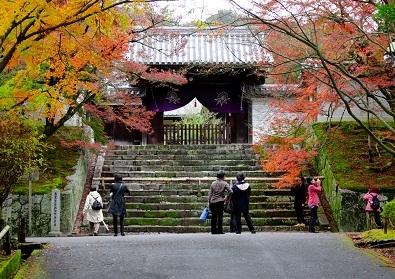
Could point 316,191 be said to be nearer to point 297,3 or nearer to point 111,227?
point 297,3

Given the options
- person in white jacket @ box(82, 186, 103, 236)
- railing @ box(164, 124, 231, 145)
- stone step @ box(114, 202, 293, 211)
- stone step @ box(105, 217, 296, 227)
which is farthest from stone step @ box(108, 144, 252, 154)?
person in white jacket @ box(82, 186, 103, 236)

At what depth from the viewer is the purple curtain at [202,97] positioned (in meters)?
24.3

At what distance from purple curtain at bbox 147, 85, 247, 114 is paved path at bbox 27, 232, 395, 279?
13529 millimetres

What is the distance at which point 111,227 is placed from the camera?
15.9m

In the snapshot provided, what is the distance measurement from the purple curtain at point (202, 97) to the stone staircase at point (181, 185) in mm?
3331

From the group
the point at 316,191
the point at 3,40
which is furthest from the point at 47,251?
the point at 316,191

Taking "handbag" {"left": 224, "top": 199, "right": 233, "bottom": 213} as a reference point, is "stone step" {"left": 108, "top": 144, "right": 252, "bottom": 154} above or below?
above

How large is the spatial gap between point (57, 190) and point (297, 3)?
804 centimetres

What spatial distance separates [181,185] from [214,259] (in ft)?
31.1

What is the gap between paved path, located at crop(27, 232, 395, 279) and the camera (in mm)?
7750

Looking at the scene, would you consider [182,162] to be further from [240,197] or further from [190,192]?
[240,197]

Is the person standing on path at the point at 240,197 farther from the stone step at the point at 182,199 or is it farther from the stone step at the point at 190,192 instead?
the stone step at the point at 190,192

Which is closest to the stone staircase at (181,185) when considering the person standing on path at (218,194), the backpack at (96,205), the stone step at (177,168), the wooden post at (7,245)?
the stone step at (177,168)

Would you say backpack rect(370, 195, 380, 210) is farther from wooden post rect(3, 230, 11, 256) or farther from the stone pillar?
wooden post rect(3, 230, 11, 256)
